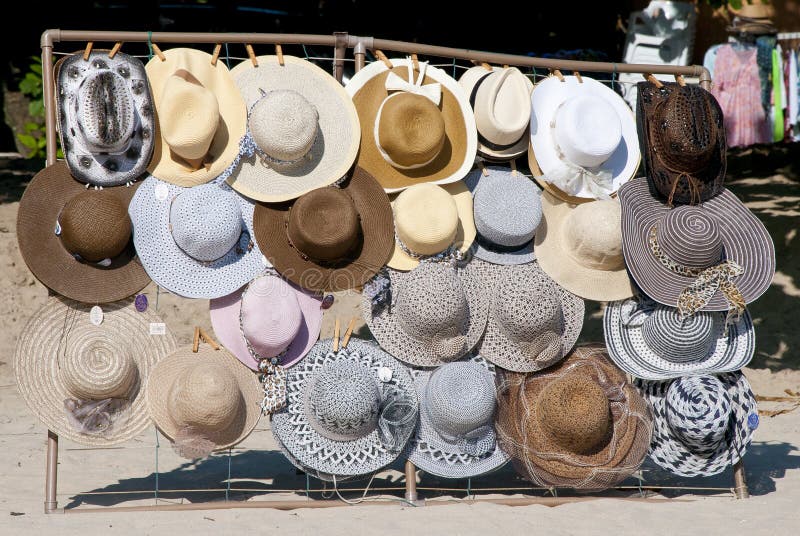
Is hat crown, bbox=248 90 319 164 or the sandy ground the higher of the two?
hat crown, bbox=248 90 319 164

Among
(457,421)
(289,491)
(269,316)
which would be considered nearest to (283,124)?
(269,316)

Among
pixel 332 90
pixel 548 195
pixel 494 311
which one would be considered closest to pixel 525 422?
pixel 494 311

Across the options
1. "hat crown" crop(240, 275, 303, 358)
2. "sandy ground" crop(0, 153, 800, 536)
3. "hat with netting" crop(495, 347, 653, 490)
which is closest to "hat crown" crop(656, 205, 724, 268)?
"hat with netting" crop(495, 347, 653, 490)

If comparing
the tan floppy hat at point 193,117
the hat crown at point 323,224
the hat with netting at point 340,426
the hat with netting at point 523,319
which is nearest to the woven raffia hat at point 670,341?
the hat with netting at point 523,319

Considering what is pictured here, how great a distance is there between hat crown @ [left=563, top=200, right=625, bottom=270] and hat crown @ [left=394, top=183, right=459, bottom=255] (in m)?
0.73

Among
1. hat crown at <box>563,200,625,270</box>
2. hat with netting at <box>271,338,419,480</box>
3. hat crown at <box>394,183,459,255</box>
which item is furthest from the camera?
hat crown at <box>563,200,625,270</box>

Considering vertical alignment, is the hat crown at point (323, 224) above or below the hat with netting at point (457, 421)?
above

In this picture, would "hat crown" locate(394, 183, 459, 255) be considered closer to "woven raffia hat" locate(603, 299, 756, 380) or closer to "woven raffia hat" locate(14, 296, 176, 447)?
"woven raffia hat" locate(603, 299, 756, 380)

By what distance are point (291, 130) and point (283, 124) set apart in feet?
0.17

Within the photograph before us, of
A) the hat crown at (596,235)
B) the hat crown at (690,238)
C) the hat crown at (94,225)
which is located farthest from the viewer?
the hat crown at (596,235)

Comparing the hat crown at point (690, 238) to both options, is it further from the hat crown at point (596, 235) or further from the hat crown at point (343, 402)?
the hat crown at point (343, 402)

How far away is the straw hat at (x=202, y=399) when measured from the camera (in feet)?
15.7

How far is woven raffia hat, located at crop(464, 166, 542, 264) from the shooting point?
5270mm

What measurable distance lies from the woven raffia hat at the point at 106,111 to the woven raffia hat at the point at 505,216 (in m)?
1.86
